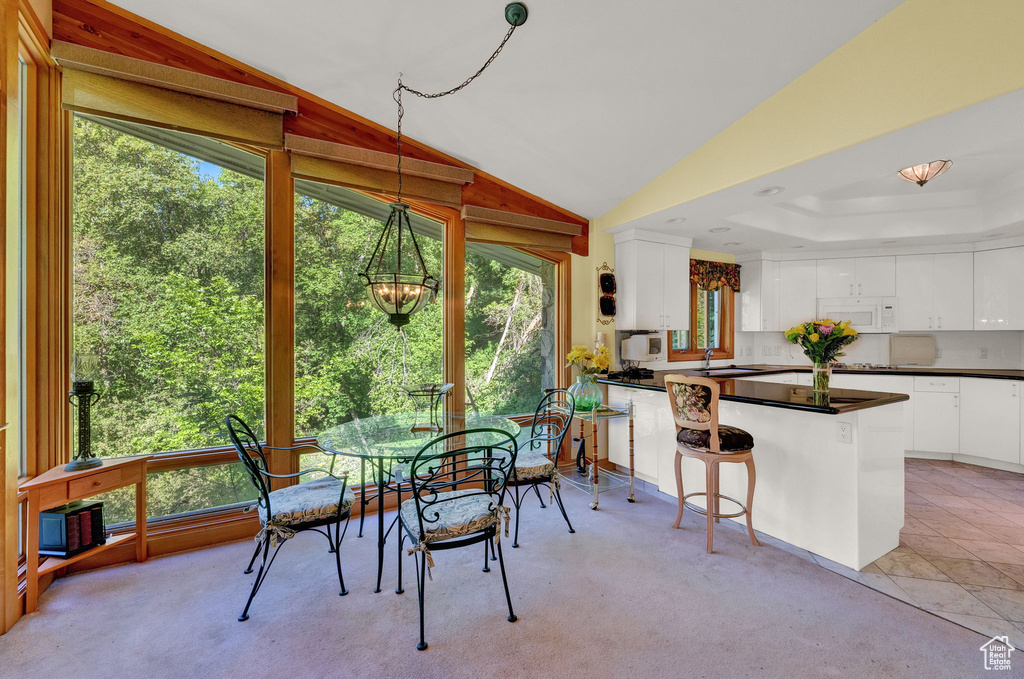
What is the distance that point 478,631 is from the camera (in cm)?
190

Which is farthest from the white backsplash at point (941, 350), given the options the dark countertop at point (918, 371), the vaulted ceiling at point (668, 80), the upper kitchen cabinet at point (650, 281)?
the vaulted ceiling at point (668, 80)

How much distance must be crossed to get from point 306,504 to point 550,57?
8.52ft

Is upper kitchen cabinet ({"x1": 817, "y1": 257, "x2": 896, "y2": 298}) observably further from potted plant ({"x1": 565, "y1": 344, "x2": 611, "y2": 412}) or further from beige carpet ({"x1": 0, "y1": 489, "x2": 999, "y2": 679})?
beige carpet ({"x1": 0, "y1": 489, "x2": 999, "y2": 679})

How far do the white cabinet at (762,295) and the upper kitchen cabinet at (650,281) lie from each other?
143 centimetres

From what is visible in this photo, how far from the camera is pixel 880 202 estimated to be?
4.55 meters

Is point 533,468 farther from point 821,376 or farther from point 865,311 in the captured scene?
point 865,311

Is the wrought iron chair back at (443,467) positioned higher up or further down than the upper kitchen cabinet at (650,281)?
further down

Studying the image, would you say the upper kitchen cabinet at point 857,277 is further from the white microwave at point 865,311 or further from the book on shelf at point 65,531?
the book on shelf at point 65,531

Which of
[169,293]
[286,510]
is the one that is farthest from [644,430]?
[169,293]

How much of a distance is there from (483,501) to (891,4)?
3.04 meters

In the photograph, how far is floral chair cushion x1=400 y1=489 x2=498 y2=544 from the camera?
1899 mm

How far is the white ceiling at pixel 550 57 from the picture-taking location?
2.04m

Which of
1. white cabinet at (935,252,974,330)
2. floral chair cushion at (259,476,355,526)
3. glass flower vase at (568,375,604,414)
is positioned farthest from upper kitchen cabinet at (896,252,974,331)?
floral chair cushion at (259,476,355,526)

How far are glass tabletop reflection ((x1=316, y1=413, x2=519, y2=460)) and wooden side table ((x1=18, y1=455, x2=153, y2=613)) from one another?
1.06m
